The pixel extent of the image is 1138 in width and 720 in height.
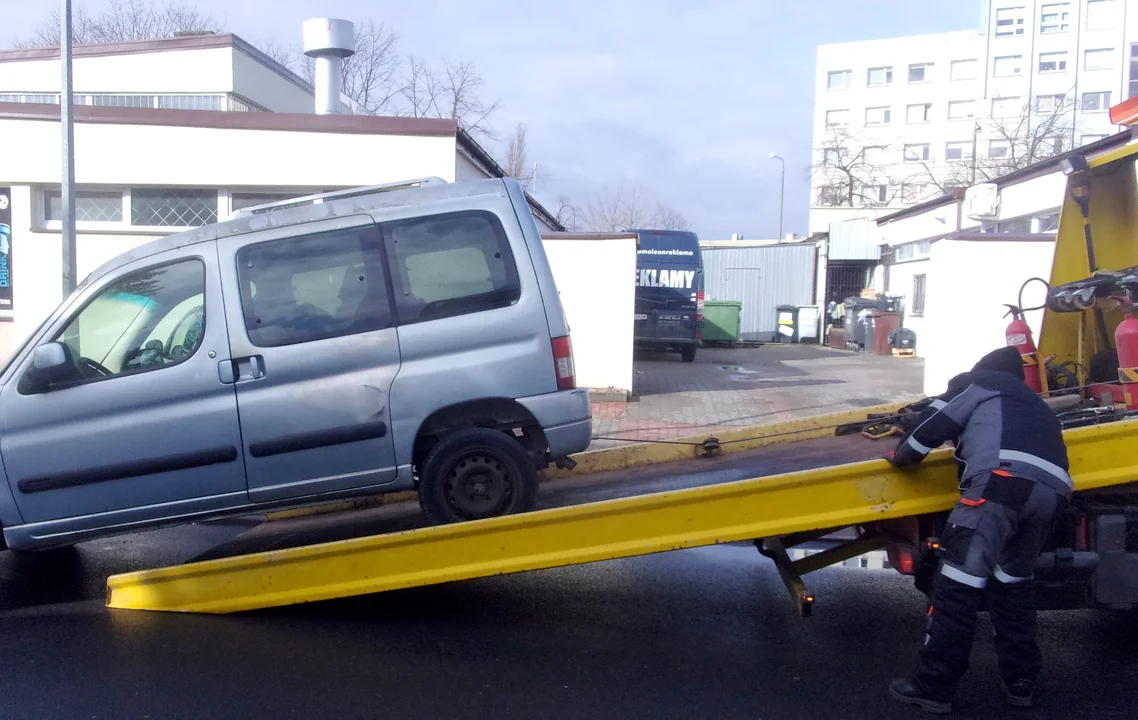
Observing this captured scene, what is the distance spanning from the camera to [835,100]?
6575cm

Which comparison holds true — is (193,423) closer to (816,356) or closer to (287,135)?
(287,135)

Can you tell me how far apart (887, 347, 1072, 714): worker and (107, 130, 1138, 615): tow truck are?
30 cm

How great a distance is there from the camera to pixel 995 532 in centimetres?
422

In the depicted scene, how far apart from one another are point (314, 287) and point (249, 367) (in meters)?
0.55

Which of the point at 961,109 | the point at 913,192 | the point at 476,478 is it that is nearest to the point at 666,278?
the point at 476,478

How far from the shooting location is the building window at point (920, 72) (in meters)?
64.0

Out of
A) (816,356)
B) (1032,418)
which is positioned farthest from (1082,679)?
(816,356)

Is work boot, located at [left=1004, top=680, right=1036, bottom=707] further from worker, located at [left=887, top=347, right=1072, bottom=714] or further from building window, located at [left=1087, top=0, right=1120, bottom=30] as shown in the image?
building window, located at [left=1087, top=0, right=1120, bottom=30]

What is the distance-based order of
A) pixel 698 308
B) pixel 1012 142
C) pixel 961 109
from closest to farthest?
pixel 698 308, pixel 1012 142, pixel 961 109

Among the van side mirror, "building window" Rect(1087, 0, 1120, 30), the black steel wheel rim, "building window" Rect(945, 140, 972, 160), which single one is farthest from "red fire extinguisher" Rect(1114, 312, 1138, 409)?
"building window" Rect(1087, 0, 1120, 30)

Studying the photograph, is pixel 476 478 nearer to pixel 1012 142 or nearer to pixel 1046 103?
pixel 1012 142

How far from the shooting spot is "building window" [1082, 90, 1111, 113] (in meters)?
60.8

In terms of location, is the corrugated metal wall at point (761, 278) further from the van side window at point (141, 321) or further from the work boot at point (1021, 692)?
the work boot at point (1021, 692)

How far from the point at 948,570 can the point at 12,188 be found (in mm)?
13342
